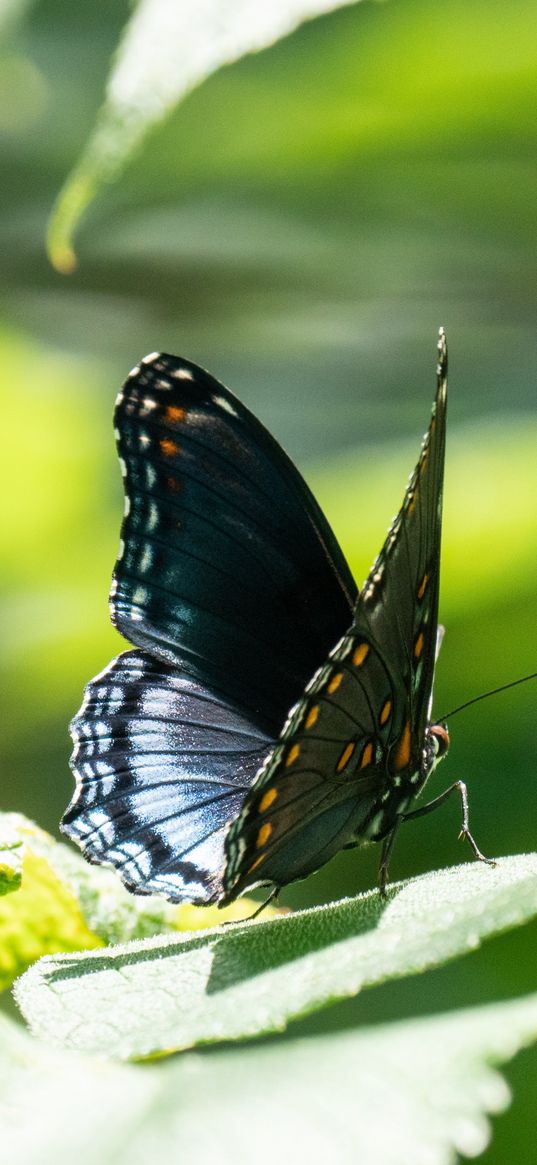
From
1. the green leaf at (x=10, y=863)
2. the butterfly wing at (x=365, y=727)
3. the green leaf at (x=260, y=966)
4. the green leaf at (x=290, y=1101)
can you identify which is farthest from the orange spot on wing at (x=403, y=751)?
the green leaf at (x=290, y=1101)

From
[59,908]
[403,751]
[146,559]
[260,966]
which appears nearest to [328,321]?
[146,559]

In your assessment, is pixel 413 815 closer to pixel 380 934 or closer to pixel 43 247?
pixel 380 934

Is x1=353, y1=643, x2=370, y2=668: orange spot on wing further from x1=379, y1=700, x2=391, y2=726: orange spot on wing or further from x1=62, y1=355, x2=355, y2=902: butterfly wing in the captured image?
x1=62, y1=355, x2=355, y2=902: butterfly wing

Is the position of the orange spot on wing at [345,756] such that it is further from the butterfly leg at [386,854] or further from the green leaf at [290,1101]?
the green leaf at [290,1101]

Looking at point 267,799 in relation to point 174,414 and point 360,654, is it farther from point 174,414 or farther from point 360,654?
point 174,414

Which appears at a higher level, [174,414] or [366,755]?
[174,414]

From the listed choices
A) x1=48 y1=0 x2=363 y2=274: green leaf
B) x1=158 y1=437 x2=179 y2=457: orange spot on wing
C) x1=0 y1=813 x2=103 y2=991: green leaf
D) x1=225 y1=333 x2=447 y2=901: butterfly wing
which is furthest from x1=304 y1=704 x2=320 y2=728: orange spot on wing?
x1=48 y1=0 x2=363 y2=274: green leaf
